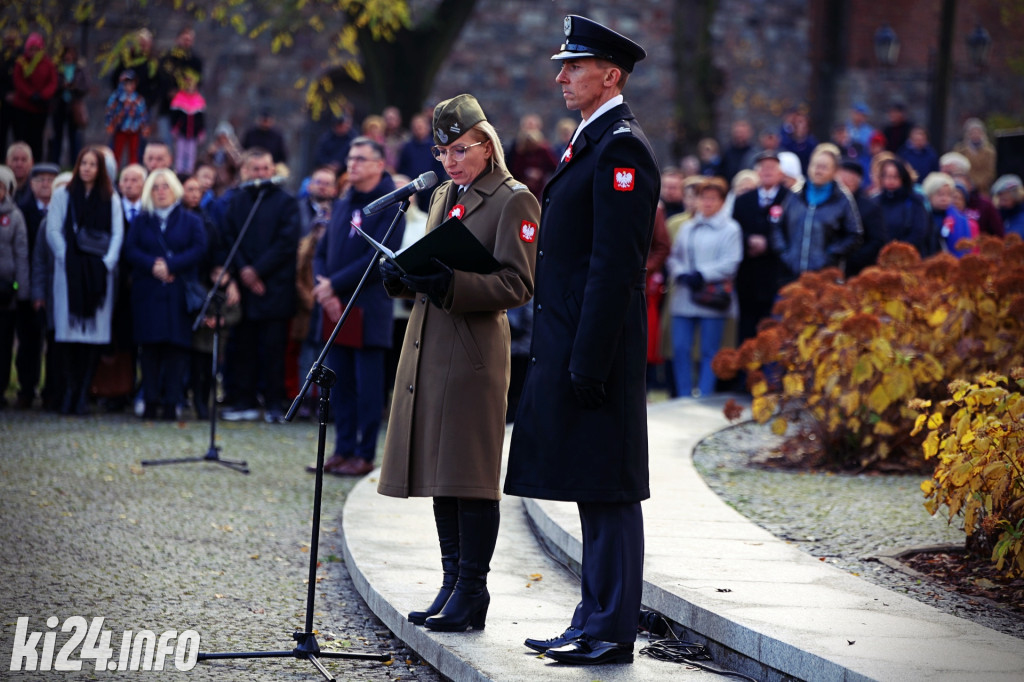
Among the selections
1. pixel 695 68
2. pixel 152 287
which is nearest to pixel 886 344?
pixel 152 287

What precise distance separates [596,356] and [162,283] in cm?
753

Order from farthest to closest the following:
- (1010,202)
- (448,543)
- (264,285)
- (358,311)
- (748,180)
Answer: (1010,202) → (748,180) → (264,285) → (358,311) → (448,543)

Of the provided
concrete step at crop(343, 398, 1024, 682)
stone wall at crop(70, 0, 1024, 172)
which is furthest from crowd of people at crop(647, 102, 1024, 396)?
stone wall at crop(70, 0, 1024, 172)

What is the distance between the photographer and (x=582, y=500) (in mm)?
4680

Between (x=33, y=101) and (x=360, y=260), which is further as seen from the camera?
(x=33, y=101)

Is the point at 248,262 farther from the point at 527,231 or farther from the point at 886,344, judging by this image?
the point at 527,231

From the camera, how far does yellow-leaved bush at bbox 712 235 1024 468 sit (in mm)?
8133

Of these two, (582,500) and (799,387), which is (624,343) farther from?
(799,387)

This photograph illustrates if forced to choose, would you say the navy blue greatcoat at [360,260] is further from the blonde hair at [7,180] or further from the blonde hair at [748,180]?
the blonde hair at [748,180]

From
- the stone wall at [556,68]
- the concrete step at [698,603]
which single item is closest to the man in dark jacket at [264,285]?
the concrete step at [698,603]

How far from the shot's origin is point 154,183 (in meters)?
11.6

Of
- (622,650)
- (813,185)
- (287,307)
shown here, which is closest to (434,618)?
(622,650)

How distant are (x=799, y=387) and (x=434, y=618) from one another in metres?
4.35

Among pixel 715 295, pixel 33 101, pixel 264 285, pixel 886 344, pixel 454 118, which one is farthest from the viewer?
pixel 33 101
